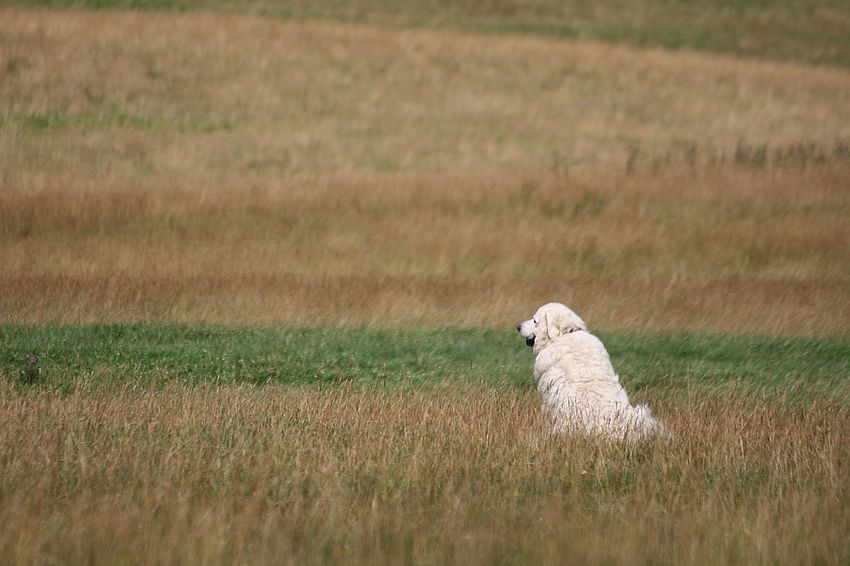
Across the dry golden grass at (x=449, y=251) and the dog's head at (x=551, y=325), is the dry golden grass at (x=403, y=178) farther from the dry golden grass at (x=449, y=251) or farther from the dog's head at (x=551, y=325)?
the dog's head at (x=551, y=325)

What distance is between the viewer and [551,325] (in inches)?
361

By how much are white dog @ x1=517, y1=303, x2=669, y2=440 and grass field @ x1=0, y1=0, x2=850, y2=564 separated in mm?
284

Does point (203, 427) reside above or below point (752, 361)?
above

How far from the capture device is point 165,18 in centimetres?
3073

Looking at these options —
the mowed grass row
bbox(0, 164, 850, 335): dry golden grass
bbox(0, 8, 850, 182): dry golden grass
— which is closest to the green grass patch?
bbox(0, 164, 850, 335): dry golden grass

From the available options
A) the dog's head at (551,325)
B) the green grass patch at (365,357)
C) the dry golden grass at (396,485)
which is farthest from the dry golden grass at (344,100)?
the dry golden grass at (396,485)

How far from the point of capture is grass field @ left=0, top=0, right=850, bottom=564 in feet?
20.6

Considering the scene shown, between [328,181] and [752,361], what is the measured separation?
390 inches

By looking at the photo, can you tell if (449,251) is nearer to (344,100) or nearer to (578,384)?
(578,384)

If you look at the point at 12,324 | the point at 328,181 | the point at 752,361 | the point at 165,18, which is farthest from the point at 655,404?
the point at 165,18

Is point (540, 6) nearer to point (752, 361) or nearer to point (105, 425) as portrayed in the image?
point (752, 361)

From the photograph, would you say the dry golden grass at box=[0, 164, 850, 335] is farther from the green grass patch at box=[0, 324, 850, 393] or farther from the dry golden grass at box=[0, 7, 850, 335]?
the green grass patch at box=[0, 324, 850, 393]

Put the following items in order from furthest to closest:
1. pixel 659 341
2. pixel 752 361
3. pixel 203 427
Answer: pixel 659 341 → pixel 752 361 → pixel 203 427

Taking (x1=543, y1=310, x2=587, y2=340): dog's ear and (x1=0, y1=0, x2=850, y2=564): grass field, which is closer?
(x1=0, y1=0, x2=850, y2=564): grass field
